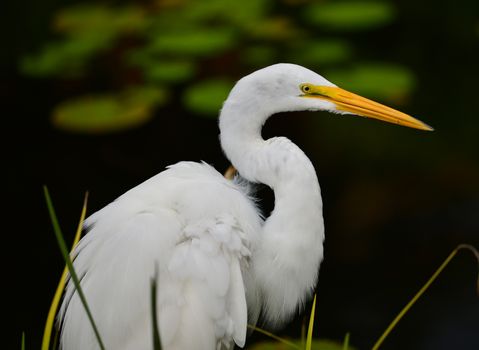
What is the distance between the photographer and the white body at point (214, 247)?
5.05 feet

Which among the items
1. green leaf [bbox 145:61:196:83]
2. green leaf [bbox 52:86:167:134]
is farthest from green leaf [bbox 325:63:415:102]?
green leaf [bbox 52:86:167:134]

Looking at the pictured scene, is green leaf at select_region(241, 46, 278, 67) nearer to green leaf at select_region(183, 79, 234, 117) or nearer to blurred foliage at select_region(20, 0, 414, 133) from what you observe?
blurred foliage at select_region(20, 0, 414, 133)

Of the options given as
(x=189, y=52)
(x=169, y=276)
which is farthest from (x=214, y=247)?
(x=189, y=52)

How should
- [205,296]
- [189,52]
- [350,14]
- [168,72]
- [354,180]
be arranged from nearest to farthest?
[205,296] → [354,180] → [168,72] → [189,52] → [350,14]

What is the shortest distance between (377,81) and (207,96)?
0.83 metres

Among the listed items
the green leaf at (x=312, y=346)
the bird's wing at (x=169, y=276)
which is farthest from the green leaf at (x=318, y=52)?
the bird's wing at (x=169, y=276)

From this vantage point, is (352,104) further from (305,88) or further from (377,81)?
(377,81)

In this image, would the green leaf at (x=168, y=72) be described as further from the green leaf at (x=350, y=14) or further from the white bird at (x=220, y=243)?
the white bird at (x=220, y=243)

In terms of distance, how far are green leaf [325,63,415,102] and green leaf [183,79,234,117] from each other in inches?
20.7

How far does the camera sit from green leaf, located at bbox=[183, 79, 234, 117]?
10.8 ft

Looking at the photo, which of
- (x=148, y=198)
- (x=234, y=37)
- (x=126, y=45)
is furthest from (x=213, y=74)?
(x=148, y=198)

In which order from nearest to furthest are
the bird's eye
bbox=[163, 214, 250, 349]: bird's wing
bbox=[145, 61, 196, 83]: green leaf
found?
bbox=[163, 214, 250, 349]: bird's wing → the bird's eye → bbox=[145, 61, 196, 83]: green leaf

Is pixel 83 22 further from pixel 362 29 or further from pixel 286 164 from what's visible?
pixel 286 164

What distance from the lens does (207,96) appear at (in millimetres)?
3336
